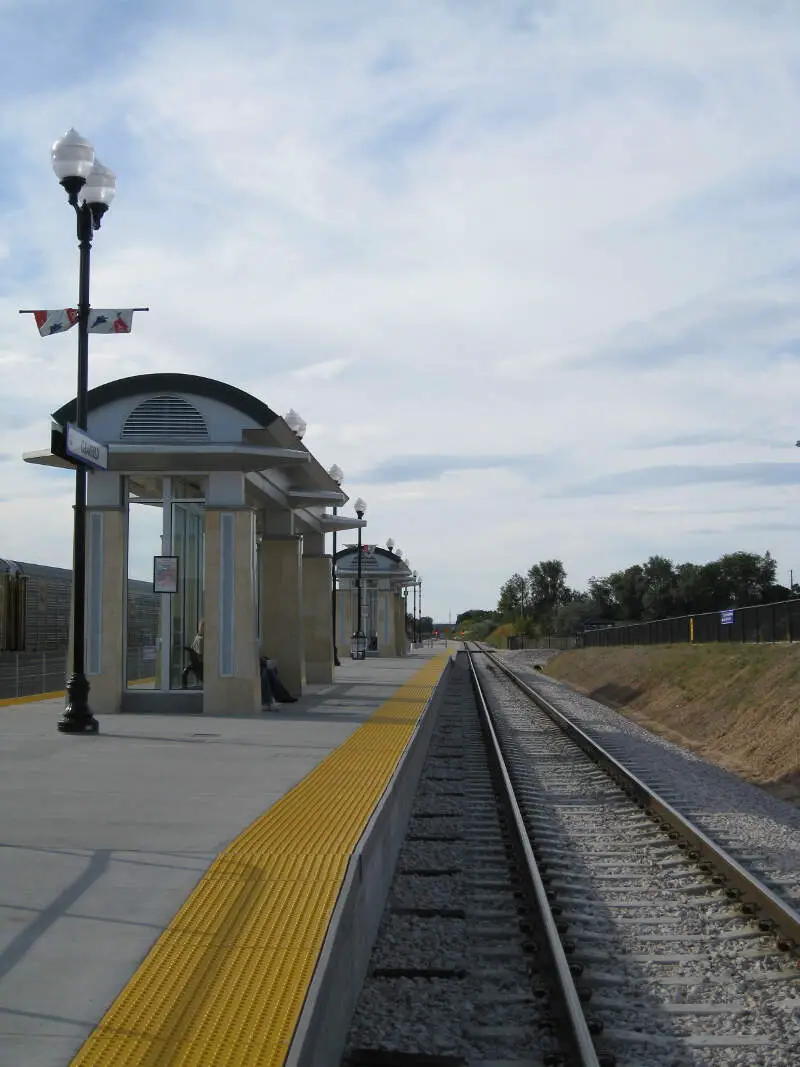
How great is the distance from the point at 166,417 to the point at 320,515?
1033cm

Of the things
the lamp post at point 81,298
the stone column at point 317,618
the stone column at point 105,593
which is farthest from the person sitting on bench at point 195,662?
the stone column at point 317,618

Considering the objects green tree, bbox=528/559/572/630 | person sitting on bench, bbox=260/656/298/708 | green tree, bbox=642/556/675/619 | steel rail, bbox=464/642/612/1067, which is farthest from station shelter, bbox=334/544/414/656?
green tree, bbox=528/559/572/630

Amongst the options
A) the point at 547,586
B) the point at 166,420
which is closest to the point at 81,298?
the point at 166,420

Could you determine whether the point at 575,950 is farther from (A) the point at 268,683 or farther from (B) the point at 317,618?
(B) the point at 317,618

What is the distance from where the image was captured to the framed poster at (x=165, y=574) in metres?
18.1

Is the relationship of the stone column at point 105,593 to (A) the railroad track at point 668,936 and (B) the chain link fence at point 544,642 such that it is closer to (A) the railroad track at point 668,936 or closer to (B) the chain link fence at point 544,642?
(A) the railroad track at point 668,936

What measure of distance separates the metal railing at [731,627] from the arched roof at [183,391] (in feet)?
59.9

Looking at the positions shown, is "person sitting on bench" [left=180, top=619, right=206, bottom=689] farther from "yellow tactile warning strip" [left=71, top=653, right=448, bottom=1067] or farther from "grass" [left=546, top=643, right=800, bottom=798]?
"yellow tactile warning strip" [left=71, top=653, right=448, bottom=1067]

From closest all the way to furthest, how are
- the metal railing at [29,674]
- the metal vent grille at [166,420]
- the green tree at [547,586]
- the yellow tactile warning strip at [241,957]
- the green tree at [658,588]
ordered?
the yellow tactile warning strip at [241,957] → the metal vent grille at [166,420] → the metal railing at [29,674] → the green tree at [658,588] → the green tree at [547,586]

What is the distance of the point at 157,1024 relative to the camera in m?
4.29

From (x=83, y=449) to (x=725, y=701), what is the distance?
663 inches

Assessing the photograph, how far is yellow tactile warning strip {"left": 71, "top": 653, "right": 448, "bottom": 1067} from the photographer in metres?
4.11

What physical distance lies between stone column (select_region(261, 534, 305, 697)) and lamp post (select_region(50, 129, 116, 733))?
8226 mm

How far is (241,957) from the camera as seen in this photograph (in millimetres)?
5125
